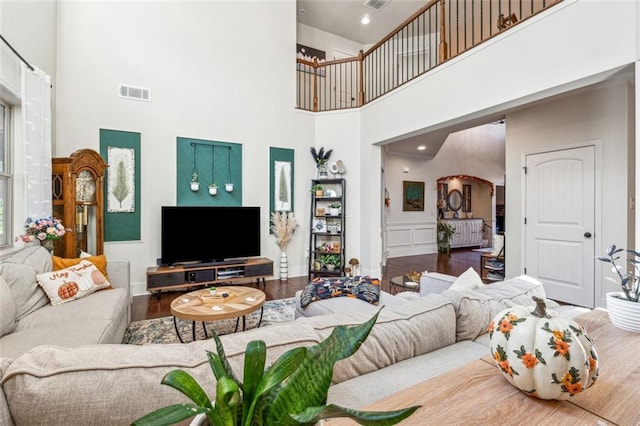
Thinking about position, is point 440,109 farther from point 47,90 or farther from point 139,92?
point 47,90

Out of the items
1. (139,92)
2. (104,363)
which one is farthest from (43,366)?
(139,92)

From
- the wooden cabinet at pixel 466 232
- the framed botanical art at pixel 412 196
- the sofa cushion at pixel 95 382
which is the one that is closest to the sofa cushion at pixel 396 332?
the sofa cushion at pixel 95 382

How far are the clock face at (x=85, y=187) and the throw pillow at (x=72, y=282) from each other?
1.27 meters

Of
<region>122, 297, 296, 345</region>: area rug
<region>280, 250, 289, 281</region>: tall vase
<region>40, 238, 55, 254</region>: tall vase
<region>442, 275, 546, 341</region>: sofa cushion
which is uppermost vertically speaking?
<region>40, 238, 55, 254</region>: tall vase

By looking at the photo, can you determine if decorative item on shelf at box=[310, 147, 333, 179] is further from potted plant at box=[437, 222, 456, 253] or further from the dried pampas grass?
potted plant at box=[437, 222, 456, 253]

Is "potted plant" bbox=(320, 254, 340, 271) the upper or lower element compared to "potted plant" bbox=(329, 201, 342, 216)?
lower

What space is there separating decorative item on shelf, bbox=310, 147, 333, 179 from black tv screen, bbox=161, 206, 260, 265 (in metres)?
1.42

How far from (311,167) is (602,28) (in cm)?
402

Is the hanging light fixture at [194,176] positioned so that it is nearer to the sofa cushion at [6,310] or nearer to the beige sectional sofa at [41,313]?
the beige sectional sofa at [41,313]

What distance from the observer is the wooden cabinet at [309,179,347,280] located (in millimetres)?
5188

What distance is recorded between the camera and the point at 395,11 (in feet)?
20.2

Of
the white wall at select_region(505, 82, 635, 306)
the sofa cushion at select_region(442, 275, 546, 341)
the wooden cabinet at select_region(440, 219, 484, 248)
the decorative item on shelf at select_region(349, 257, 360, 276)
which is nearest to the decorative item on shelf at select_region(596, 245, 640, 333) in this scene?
the sofa cushion at select_region(442, 275, 546, 341)

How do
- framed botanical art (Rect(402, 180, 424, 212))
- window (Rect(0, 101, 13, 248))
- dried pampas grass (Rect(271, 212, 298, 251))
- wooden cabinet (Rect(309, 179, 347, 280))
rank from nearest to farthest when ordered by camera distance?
window (Rect(0, 101, 13, 248)), dried pampas grass (Rect(271, 212, 298, 251)), wooden cabinet (Rect(309, 179, 347, 280)), framed botanical art (Rect(402, 180, 424, 212))

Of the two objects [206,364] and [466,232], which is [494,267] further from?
[206,364]
